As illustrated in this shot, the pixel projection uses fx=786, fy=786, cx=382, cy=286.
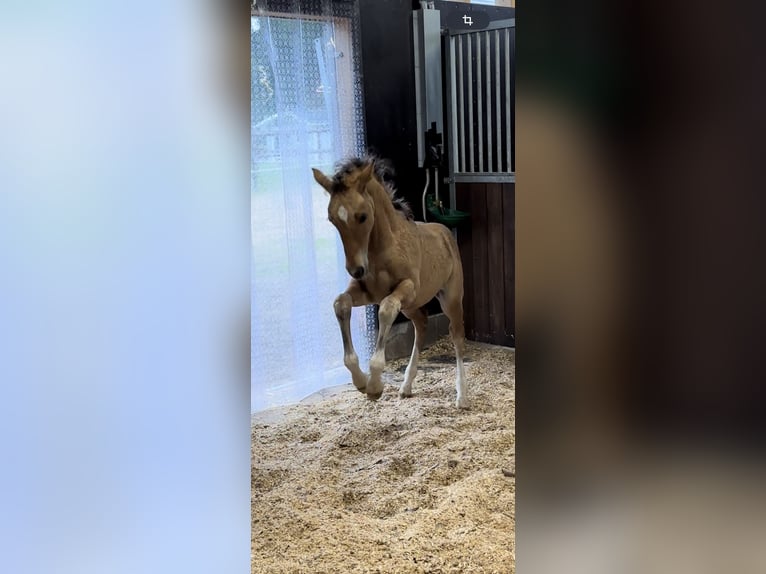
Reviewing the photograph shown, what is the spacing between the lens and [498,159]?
57.4 inches

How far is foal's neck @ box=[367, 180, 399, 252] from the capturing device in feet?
5.09

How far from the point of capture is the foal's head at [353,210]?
1547mm

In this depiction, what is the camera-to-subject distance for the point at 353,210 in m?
1.58

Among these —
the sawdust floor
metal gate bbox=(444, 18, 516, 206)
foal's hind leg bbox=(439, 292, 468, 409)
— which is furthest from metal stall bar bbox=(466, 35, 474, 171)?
the sawdust floor

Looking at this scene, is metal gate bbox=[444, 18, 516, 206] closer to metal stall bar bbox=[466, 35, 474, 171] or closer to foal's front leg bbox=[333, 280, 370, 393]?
metal stall bar bbox=[466, 35, 474, 171]

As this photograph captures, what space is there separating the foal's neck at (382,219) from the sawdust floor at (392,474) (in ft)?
0.82

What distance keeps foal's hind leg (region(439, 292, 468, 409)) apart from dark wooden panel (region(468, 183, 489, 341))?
39 millimetres

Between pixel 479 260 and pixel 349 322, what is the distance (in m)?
0.28

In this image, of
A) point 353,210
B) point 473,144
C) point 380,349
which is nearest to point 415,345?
point 380,349

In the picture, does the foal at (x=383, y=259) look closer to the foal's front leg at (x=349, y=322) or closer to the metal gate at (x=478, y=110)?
the foal's front leg at (x=349, y=322)

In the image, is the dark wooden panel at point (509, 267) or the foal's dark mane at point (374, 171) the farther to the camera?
the foal's dark mane at point (374, 171)

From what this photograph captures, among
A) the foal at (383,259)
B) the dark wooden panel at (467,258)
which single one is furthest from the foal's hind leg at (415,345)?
the dark wooden panel at (467,258)
